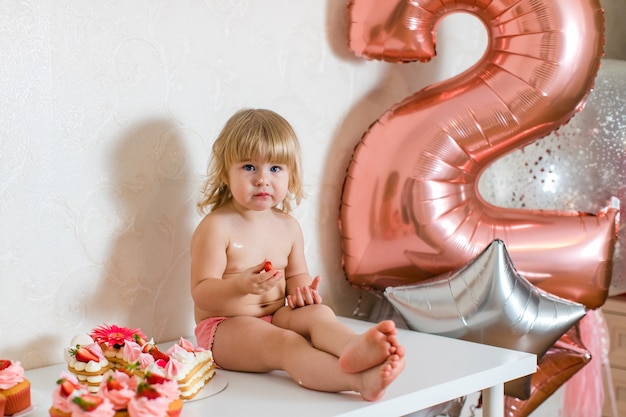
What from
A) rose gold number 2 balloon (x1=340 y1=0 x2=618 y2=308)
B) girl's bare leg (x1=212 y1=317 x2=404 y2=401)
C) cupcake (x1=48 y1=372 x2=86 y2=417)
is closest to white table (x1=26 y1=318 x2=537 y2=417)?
girl's bare leg (x1=212 y1=317 x2=404 y2=401)

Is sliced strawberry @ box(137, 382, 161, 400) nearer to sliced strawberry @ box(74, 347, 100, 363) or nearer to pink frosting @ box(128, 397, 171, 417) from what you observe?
pink frosting @ box(128, 397, 171, 417)

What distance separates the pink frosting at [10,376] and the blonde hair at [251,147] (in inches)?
16.1

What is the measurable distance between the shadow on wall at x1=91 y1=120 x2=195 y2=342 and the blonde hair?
0.26 ft

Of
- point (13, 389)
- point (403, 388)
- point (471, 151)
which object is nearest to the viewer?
point (13, 389)

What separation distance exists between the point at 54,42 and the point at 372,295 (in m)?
0.82

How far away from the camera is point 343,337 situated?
104 centimetres

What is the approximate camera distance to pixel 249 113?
1.22 metres

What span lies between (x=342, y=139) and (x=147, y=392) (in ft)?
2.80

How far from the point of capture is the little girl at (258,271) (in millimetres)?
1061

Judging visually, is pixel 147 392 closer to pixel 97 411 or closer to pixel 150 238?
pixel 97 411

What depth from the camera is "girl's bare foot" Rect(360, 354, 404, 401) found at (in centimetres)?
92

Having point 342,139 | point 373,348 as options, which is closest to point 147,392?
A: point 373,348

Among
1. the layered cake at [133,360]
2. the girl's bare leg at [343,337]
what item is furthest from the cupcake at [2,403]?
the girl's bare leg at [343,337]

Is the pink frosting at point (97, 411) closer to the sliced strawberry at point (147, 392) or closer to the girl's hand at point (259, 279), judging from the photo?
the sliced strawberry at point (147, 392)
